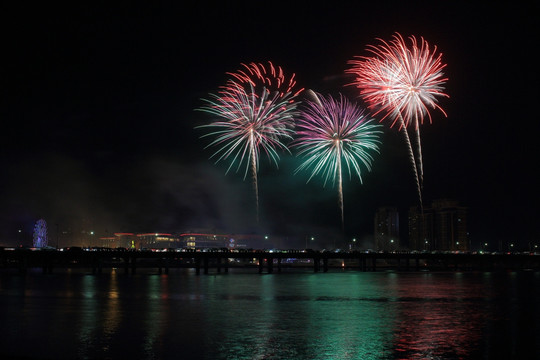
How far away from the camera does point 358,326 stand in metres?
35.3

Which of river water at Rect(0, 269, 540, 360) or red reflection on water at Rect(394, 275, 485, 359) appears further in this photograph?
red reflection on water at Rect(394, 275, 485, 359)

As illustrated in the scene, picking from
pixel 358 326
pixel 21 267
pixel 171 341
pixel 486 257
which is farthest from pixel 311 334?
pixel 486 257

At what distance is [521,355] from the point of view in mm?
25844

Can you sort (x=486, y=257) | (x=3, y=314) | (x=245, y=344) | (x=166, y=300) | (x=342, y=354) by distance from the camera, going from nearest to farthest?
(x=342, y=354) < (x=245, y=344) < (x=3, y=314) < (x=166, y=300) < (x=486, y=257)

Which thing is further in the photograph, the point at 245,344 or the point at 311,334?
the point at 311,334

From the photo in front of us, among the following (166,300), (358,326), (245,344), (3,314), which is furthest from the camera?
(166,300)

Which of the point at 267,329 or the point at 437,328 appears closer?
the point at 267,329

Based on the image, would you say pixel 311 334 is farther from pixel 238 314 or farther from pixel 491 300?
pixel 491 300

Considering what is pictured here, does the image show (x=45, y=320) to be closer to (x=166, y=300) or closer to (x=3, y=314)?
(x=3, y=314)

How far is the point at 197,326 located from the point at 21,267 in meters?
108

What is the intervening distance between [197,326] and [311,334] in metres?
8.01

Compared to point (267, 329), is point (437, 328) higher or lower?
lower

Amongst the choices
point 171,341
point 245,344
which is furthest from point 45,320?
point 245,344

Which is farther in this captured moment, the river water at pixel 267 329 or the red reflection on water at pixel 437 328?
the red reflection on water at pixel 437 328
